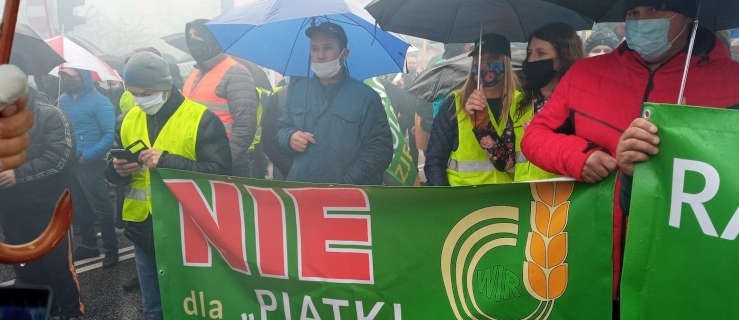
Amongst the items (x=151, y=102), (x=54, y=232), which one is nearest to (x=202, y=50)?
(x=151, y=102)

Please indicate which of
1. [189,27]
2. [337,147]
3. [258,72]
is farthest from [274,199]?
[258,72]

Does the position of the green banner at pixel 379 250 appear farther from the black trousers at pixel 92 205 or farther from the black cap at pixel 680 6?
the black trousers at pixel 92 205

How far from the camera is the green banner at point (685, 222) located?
1.93m

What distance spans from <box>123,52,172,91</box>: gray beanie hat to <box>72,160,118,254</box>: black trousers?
254 cm

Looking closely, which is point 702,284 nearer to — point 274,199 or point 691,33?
point 691,33

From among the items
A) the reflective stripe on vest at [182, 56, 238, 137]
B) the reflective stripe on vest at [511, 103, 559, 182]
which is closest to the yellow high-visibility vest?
the reflective stripe on vest at [511, 103, 559, 182]

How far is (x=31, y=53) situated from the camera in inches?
195

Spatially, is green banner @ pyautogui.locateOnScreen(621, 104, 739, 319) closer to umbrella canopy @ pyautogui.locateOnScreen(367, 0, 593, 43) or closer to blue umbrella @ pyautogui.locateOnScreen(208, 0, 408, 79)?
umbrella canopy @ pyautogui.locateOnScreen(367, 0, 593, 43)

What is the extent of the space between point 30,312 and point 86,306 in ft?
14.1

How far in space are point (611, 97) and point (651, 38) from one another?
0.85 feet

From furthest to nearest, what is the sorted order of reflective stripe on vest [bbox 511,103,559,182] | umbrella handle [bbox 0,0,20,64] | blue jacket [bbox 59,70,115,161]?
blue jacket [bbox 59,70,115,161] < reflective stripe on vest [bbox 511,103,559,182] < umbrella handle [bbox 0,0,20,64]

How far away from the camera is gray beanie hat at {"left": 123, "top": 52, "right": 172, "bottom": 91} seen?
3838 millimetres

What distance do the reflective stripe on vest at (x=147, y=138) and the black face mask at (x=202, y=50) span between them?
68.0 inches

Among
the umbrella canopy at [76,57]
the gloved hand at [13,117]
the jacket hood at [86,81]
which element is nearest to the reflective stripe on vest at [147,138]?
the gloved hand at [13,117]
